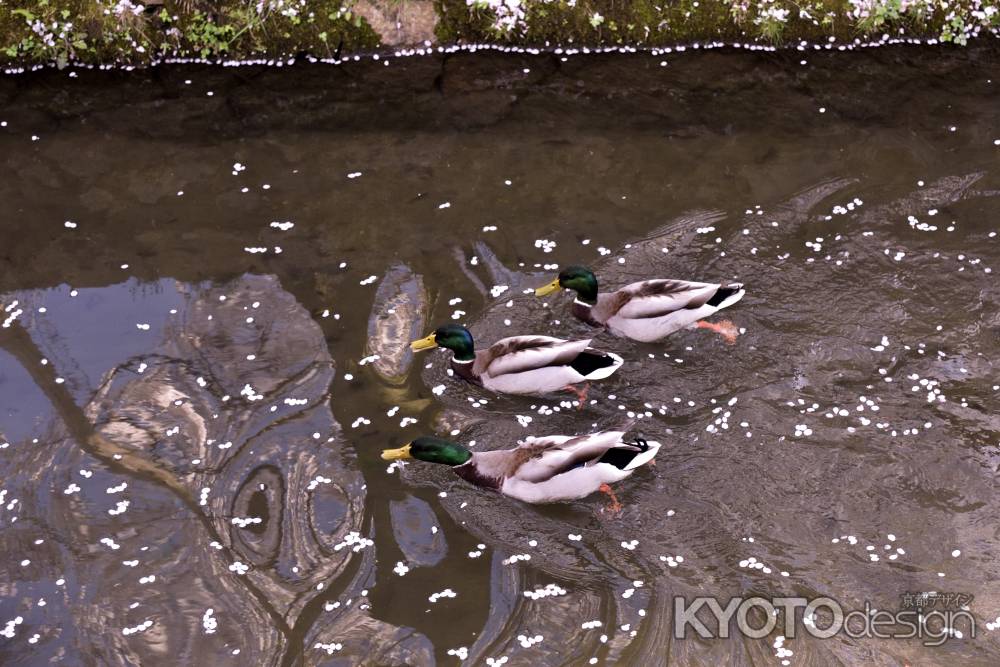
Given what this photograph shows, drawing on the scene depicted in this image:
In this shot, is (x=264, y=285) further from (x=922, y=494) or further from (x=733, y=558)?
(x=922, y=494)

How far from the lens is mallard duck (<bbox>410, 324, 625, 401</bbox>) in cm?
803

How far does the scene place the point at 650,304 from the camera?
327 inches

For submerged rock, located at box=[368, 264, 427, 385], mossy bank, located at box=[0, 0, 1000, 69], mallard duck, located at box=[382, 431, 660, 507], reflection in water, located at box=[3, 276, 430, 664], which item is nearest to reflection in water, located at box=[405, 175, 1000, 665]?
mallard duck, located at box=[382, 431, 660, 507]

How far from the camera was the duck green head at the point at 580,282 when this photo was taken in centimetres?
841

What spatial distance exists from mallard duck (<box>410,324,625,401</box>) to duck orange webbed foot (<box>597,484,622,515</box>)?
89 cm

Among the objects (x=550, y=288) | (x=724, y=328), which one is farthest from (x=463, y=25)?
(x=724, y=328)

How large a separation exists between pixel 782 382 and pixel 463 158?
3.74 m

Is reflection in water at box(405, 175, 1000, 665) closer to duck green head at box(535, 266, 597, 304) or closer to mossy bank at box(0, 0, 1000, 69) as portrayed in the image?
duck green head at box(535, 266, 597, 304)

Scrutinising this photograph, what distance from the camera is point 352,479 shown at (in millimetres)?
7668

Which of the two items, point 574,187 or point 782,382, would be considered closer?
point 782,382

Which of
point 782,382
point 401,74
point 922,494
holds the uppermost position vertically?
point 401,74

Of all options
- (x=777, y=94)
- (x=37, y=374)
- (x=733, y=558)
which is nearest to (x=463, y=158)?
(x=777, y=94)

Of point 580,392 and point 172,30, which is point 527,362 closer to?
point 580,392

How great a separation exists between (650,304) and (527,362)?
41.6 inches
